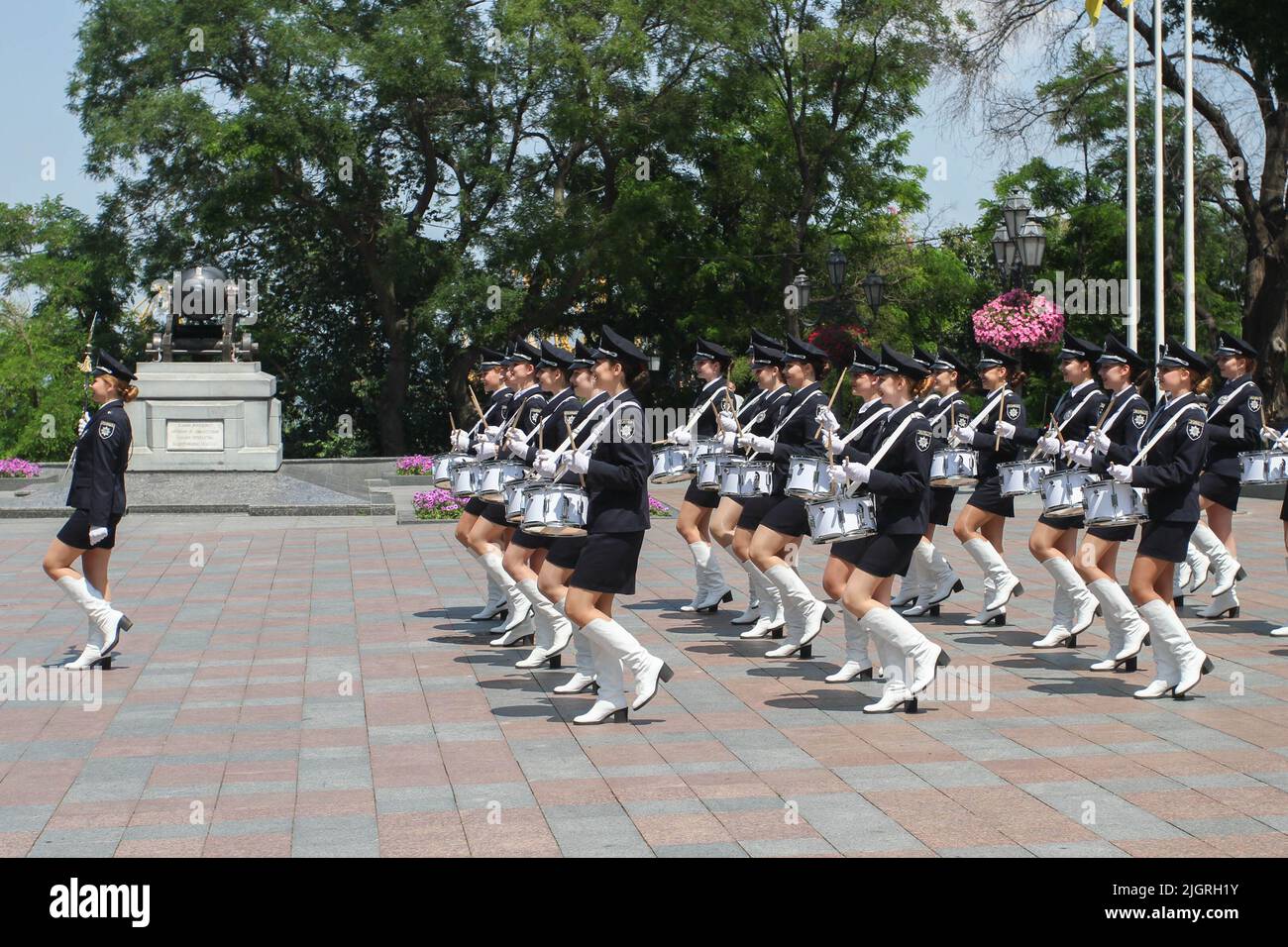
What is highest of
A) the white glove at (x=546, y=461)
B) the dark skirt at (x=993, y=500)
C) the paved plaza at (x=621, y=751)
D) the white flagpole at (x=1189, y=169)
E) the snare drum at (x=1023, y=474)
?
the white flagpole at (x=1189, y=169)

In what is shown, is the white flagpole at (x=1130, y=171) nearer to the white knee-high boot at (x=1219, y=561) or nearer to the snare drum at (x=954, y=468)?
the white knee-high boot at (x=1219, y=561)

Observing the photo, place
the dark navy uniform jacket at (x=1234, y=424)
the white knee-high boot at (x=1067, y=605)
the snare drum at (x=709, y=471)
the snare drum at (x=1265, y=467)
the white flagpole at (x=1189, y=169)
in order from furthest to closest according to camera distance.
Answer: the white flagpole at (x=1189, y=169)
the snare drum at (x=1265, y=467)
the dark navy uniform jacket at (x=1234, y=424)
the snare drum at (x=709, y=471)
the white knee-high boot at (x=1067, y=605)

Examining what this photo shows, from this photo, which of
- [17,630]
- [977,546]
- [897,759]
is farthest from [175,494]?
[897,759]

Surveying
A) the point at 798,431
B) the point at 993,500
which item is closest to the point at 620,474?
the point at 798,431

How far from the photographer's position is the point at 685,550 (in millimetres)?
17703

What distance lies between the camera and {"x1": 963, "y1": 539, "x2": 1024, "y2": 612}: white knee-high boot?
1191 centimetres

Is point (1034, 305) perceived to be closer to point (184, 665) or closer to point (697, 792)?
point (184, 665)

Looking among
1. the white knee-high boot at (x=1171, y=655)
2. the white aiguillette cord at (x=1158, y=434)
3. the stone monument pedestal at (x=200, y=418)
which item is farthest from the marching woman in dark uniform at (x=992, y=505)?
the stone monument pedestal at (x=200, y=418)

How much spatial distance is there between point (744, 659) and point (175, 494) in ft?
52.0

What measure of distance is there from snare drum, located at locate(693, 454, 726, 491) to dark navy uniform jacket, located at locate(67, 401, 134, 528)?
13.1 feet

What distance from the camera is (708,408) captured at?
11883 millimetres

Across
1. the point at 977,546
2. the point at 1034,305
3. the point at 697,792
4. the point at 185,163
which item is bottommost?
the point at 697,792

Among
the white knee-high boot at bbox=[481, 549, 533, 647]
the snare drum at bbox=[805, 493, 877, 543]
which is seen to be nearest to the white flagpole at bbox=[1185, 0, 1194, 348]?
the white knee-high boot at bbox=[481, 549, 533, 647]

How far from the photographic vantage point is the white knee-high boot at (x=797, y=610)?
412 inches
